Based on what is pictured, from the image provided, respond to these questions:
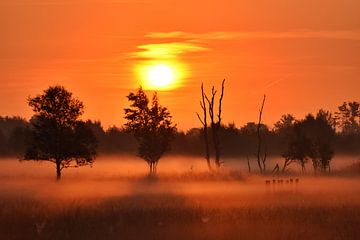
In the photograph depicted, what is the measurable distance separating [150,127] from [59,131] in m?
15.7

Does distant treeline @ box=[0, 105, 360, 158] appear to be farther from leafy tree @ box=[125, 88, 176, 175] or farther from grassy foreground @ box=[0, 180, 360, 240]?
grassy foreground @ box=[0, 180, 360, 240]

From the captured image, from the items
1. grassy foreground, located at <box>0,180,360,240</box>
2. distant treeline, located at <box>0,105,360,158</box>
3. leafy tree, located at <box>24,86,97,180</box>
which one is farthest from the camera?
distant treeline, located at <box>0,105,360,158</box>

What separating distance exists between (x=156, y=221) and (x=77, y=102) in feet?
112

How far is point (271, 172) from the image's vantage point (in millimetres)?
75438

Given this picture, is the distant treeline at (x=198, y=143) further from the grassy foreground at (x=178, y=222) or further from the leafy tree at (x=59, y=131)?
the grassy foreground at (x=178, y=222)

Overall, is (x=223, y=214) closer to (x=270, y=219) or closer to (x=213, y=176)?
(x=270, y=219)

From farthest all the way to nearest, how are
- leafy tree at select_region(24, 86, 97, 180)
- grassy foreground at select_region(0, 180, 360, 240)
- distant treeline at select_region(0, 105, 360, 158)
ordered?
distant treeline at select_region(0, 105, 360, 158), leafy tree at select_region(24, 86, 97, 180), grassy foreground at select_region(0, 180, 360, 240)

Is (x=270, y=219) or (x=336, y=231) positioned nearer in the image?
(x=336, y=231)

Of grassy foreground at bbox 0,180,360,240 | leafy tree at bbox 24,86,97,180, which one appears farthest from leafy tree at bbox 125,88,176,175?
grassy foreground at bbox 0,180,360,240

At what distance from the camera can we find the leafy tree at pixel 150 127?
72.6 meters

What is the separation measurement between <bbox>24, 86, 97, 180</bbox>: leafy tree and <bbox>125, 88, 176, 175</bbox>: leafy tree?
45.8ft

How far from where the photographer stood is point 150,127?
2864 inches

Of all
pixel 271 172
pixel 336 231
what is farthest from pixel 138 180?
pixel 336 231

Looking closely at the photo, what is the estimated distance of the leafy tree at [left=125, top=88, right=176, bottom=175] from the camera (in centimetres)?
7256
